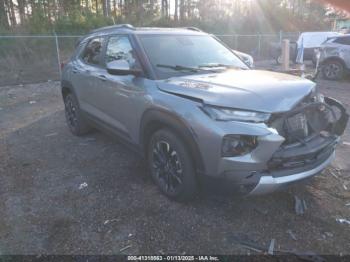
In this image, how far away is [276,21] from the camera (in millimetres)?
31156

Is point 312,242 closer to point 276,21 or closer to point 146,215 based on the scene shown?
point 146,215

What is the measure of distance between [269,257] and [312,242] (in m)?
0.46

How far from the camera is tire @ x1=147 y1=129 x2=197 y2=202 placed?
10.3 ft

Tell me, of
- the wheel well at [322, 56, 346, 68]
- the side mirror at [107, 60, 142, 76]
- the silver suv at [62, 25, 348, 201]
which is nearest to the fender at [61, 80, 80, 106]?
the silver suv at [62, 25, 348, 201]

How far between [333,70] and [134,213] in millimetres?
10641

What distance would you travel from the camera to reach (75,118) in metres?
5.74

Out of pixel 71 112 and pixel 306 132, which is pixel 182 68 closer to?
pixel 306 132

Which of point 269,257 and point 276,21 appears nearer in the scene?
point 269,257

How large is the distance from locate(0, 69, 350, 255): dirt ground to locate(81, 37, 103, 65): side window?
143 centimetres

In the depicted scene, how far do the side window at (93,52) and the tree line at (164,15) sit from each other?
1094 centimetres

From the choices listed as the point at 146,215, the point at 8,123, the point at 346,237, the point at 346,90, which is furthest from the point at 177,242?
the point at 346,90

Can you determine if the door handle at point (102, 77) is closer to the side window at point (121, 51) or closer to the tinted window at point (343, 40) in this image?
the side window at point (121, 51)

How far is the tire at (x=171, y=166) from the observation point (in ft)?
10.3

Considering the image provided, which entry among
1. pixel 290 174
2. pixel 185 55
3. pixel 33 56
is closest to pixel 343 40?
pixel 185 55
